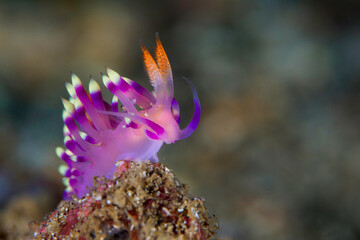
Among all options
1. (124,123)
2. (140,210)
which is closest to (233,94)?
(124,123)

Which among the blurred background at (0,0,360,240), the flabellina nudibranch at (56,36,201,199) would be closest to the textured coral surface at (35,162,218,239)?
the flabellina nudibranch at (56,36,201,199)

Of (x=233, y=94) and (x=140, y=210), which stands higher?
(x=233, y=94)

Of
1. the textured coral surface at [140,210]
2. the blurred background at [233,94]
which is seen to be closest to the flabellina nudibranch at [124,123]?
the textured coral surface at [140,210]

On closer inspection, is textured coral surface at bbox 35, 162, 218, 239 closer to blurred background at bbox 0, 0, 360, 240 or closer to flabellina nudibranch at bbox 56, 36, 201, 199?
flabellina nudibranch at bbox 56, 36, 201, 199

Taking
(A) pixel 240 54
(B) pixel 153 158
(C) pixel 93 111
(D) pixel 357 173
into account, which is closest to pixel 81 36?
(A) pixel 240 54

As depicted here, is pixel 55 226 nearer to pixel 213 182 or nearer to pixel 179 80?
pixel 213 182

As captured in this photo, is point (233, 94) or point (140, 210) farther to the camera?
point (233, 94)

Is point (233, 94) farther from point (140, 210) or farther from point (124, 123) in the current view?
point (140, 210)
